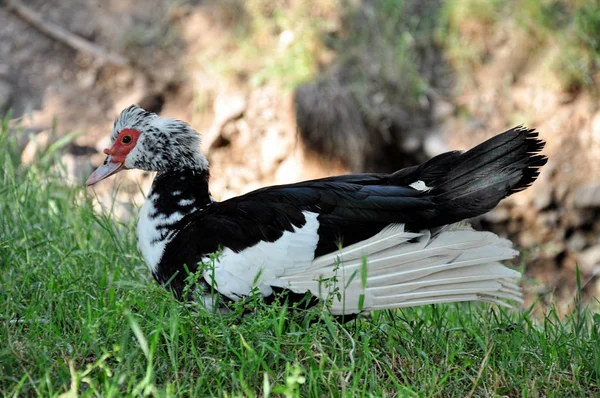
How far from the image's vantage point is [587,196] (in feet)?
21.9

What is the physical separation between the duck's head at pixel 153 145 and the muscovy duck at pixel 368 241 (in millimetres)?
304

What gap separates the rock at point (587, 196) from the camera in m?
6.66

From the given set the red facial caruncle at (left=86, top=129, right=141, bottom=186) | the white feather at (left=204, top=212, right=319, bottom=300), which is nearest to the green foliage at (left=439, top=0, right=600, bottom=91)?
the red facial caruncle at (left=86, top=129, right=141, bottom=186)

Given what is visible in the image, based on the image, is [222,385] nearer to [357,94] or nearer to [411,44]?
[357,94]

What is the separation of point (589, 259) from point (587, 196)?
0.53 meters

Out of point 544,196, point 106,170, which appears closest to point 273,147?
point 544,196

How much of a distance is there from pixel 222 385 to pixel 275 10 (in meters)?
5.48

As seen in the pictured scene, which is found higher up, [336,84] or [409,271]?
[336,84]

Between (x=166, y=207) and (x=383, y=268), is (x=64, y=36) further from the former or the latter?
(x=383, y=268)

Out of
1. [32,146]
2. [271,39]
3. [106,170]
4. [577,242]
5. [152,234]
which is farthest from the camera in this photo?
[271,39]

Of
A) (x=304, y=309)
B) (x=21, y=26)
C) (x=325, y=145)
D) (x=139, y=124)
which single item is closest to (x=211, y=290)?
(x=304, y=309)

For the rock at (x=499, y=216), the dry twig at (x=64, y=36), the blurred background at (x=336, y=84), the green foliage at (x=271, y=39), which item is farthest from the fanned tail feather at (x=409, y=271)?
the dry twig at (x=64, y=36)

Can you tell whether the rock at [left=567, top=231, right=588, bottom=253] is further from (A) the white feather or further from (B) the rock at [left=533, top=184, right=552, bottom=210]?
(A) the white feather

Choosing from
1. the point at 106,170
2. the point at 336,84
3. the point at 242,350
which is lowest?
the point at 242,350
